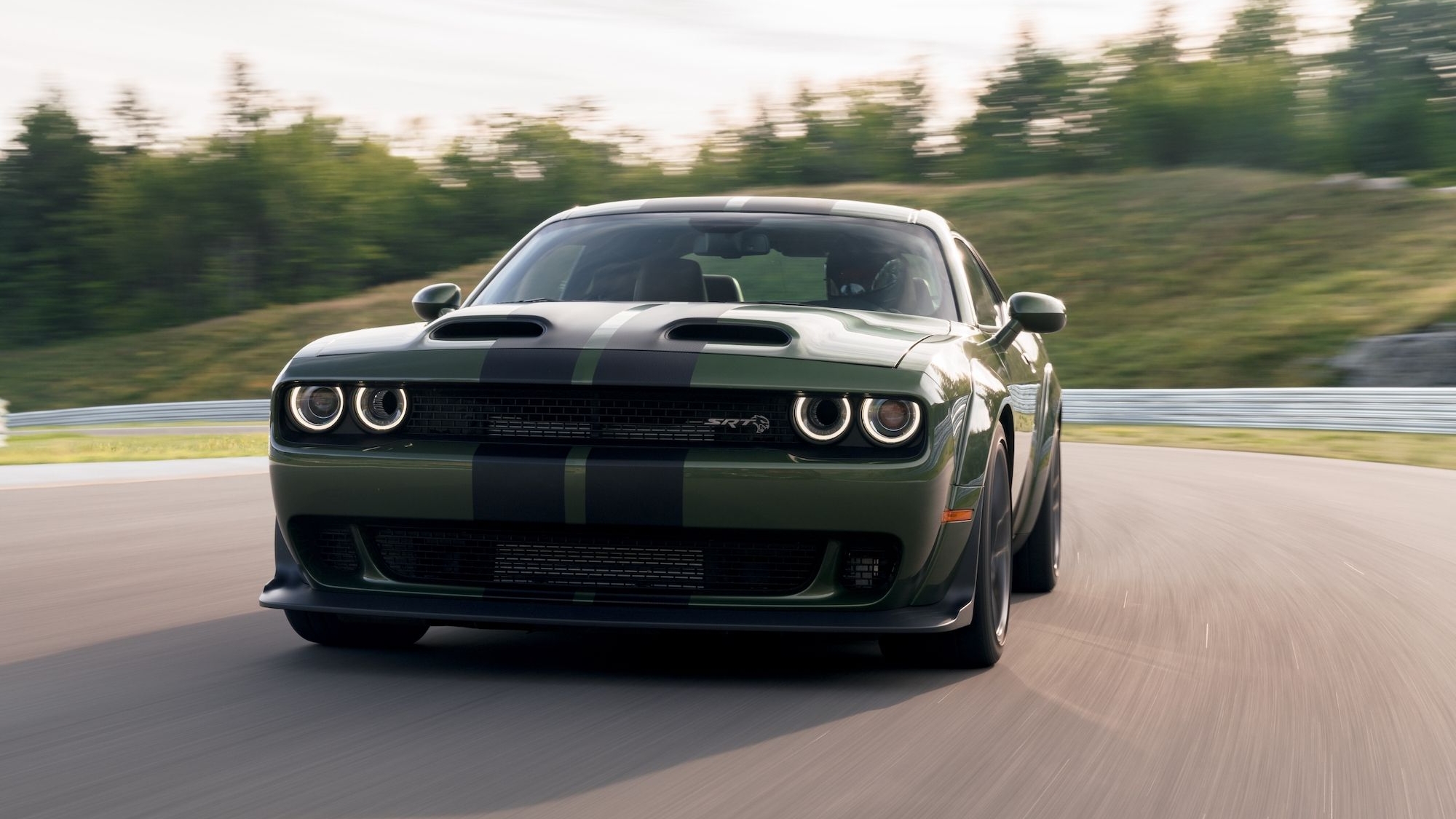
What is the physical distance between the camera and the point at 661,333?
407 centimetres

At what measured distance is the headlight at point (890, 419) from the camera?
153 inches

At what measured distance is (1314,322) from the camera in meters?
34.7

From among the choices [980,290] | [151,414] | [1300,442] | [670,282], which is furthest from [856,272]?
[151,414]

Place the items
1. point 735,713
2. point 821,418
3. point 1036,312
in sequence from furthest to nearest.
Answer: point 1036,312 → point 821,418 → point 735,713

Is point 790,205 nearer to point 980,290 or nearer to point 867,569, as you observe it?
point 980,290

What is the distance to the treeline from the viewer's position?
60562 millimetres

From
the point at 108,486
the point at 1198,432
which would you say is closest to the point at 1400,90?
the point at 1198,432

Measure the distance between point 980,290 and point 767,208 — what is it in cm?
95

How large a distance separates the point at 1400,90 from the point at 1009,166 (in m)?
16.7

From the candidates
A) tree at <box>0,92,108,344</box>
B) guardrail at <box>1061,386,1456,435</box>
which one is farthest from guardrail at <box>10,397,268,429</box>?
tree at <box>0,92,108,344</box>

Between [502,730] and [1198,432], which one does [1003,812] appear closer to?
[502,730]

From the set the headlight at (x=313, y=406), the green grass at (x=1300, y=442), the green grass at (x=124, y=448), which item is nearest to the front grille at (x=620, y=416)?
the headlight at (x=313, y=406)

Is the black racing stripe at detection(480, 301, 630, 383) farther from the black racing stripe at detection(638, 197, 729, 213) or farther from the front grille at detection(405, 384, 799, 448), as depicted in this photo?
the black racing stripe at detection(638, 197, 729, 213)

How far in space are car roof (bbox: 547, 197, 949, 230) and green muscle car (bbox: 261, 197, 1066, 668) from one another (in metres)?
1.12
